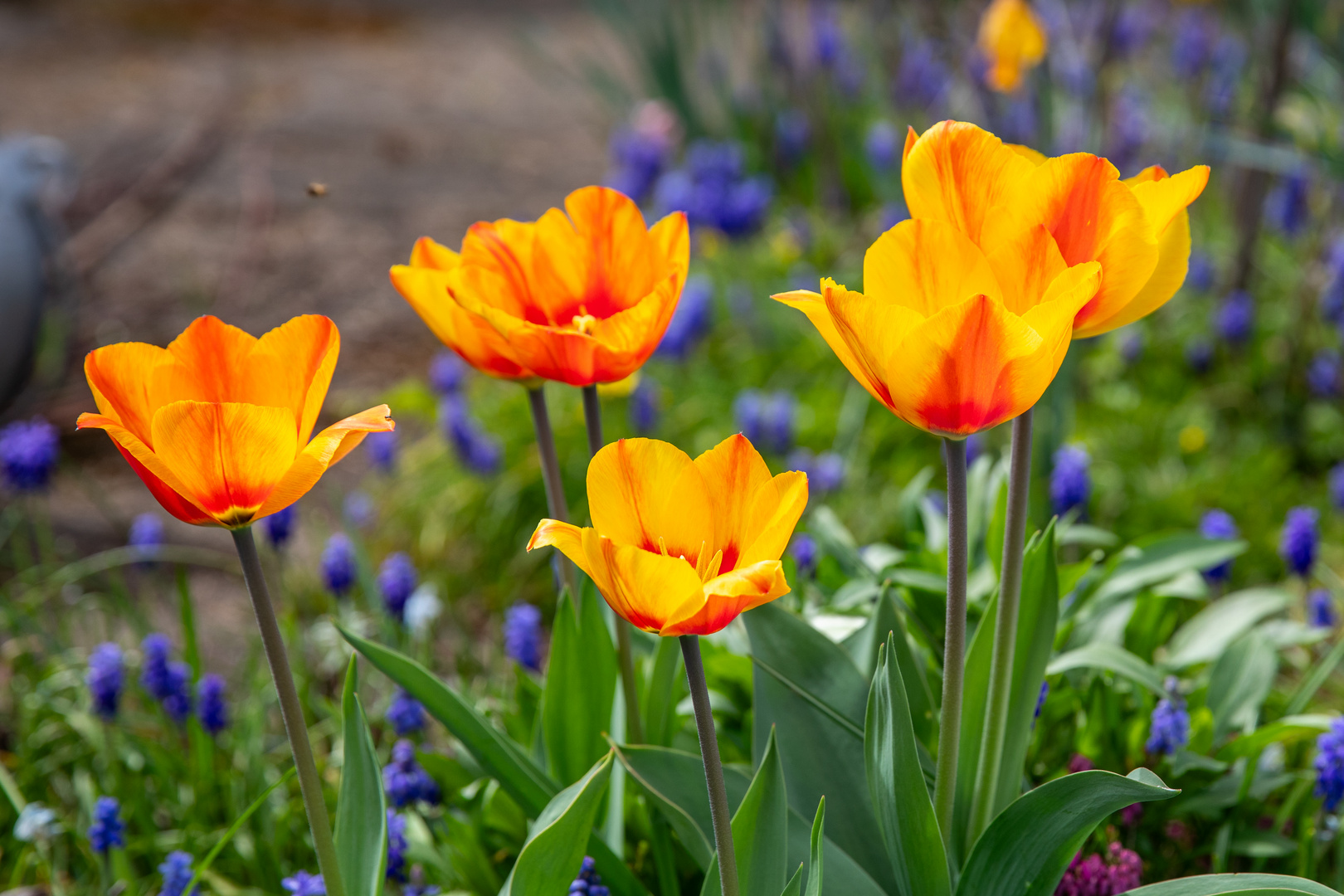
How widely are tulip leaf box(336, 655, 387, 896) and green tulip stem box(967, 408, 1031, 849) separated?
592 millimetres

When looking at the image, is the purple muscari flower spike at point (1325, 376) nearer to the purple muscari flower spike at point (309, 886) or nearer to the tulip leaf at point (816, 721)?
the tulip leaf at point (816, 721)

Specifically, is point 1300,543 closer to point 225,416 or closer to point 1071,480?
point 1071,480

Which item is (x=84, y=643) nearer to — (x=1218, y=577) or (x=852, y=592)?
(x=852, y=592)

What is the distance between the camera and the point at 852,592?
61.1 inches

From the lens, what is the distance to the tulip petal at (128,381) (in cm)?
84

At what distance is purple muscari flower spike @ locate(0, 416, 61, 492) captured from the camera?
81.0 inches

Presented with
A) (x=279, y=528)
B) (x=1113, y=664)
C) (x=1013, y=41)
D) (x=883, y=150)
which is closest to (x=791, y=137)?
(x=883, y=150)

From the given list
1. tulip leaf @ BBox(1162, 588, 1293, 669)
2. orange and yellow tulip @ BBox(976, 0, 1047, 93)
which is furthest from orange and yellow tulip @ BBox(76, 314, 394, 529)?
orange and yellow tulip @ BBox(976, 0, 1047, 93)

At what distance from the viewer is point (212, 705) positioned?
1.69 meters

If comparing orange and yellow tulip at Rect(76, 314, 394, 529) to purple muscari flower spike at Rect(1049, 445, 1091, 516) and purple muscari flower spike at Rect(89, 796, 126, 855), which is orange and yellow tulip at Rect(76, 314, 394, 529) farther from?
purple muscari flower spike at Rect(1049, 445, 1091, 516)

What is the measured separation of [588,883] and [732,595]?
59 cm

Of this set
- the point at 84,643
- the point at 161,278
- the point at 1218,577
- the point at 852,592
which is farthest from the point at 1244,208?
the point at 161,278

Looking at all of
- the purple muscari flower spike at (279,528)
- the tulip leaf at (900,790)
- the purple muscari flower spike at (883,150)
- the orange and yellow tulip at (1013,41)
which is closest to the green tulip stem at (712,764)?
the tulip leaf at (900,790)

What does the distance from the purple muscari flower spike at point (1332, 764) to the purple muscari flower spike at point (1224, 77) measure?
129 inches
